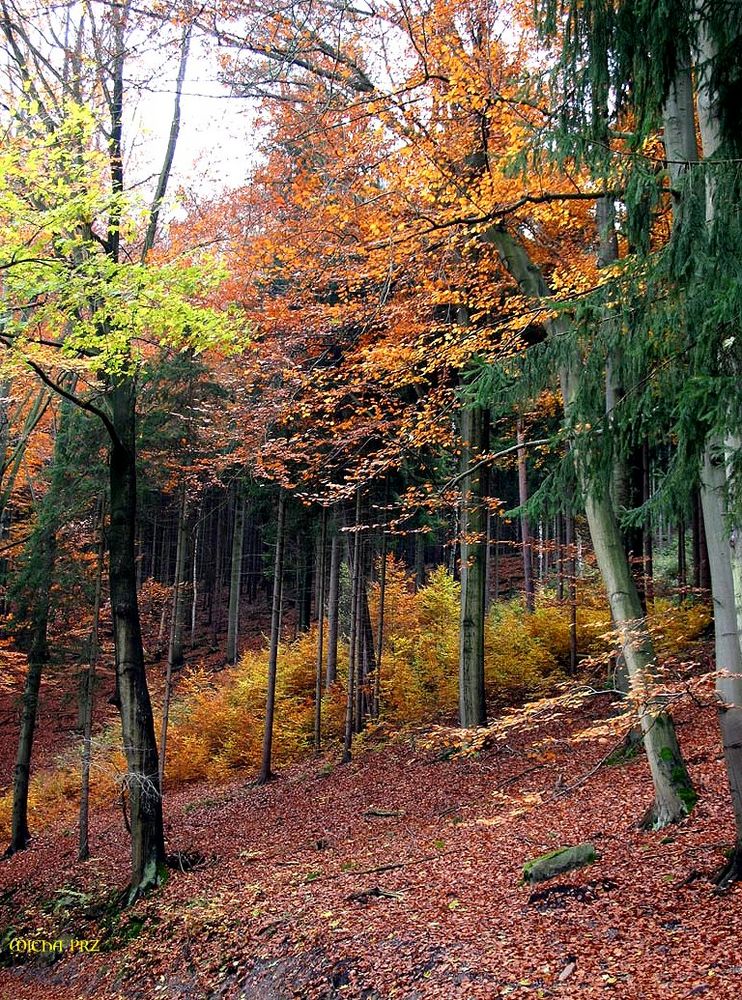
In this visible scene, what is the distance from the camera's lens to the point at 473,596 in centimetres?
1225

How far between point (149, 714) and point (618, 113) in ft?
29.7

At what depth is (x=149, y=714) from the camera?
976 centimetres

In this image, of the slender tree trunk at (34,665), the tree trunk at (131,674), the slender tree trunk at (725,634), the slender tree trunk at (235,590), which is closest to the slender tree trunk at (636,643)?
the slender tree trunk at (725,634)

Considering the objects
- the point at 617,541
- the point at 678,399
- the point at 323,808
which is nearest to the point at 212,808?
the point at 323,808

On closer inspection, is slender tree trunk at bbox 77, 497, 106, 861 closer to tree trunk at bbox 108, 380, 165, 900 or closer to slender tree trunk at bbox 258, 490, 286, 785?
tree trunk at bbox 108, 380, 165, 900

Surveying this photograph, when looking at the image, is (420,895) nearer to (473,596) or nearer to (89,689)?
(473,596)

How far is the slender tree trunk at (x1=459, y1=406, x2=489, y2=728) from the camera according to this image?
1193cm

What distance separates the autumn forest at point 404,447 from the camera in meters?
4.71

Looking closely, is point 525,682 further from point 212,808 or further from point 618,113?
point 618,113

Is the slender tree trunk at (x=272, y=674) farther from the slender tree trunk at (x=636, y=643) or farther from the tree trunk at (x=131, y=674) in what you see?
the slender tree trunk at (x=636, y=643)

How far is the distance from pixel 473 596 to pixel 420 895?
5.89m

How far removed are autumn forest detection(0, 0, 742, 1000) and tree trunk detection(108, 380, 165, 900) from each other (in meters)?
0.05

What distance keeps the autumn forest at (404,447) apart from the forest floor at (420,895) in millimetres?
49

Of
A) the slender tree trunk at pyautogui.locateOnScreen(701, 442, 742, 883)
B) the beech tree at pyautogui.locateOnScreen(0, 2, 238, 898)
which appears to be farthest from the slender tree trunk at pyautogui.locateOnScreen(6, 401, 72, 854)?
the slender tree trunk at pyautogui.locateOnScreen(701, 442, 742, 883)
